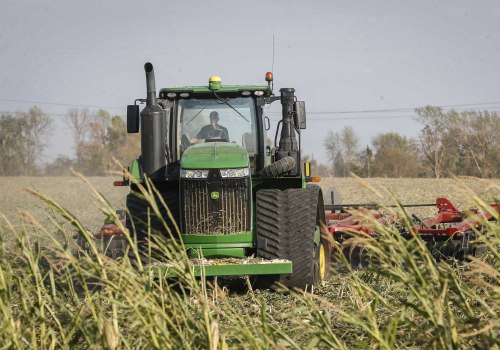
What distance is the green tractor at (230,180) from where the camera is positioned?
26.6 feet

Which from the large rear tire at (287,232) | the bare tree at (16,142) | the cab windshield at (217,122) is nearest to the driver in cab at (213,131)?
the cab windshield at (217,122)

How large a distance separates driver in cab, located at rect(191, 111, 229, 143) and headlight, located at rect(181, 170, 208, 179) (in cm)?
96

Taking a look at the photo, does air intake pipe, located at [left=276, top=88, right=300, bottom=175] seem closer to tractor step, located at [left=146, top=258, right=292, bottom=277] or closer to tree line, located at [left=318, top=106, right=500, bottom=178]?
tractor step, located at [left=146, top=258, right=292, bottom=277]

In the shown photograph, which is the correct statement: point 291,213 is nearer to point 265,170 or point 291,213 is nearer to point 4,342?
point 265,170

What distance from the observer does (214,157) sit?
8.24 meters

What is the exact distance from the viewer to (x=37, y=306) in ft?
13.5

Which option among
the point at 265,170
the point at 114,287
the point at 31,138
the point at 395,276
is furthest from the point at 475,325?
the point at 31,138

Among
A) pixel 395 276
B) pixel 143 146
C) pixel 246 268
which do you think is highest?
pixel 143 146

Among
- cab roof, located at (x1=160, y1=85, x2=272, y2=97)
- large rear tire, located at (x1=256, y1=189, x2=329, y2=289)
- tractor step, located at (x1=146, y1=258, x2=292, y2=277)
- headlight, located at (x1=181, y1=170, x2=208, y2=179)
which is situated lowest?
tractor step, located at (x1=146, y1=258, x2=292, y2=277)

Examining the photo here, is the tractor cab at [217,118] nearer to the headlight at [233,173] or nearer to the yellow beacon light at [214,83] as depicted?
the yellow beacon light at [214,83]

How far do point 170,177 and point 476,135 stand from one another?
204 feet

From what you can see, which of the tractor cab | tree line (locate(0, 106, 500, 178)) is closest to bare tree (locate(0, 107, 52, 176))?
tree line (locate(0, 106, 500, 178))

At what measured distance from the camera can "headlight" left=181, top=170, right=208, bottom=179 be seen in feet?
26.6

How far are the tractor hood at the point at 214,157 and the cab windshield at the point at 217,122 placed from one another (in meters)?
0.33
